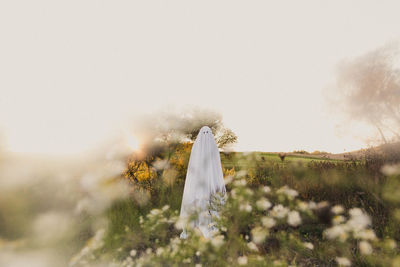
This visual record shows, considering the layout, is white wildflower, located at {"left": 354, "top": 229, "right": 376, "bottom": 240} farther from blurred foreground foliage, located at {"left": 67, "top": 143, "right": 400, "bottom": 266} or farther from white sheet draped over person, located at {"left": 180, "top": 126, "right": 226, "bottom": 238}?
white sheet draped over person, located at {"left": 180, "top": 126, "right": 226, "bottom": 238}

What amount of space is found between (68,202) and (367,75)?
49.0 ft

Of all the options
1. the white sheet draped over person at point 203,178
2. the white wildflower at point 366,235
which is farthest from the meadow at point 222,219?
the white sheet draped over person at point 203,178

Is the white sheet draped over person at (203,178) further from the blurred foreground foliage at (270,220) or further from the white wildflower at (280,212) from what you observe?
the white wildflower at (280,212)

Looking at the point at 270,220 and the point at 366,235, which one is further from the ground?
A: the point at 270,220

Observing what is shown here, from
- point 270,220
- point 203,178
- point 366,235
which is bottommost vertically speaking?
point 366,235

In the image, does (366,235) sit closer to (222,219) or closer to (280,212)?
(280,212)

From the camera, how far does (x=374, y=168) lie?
5.35 m

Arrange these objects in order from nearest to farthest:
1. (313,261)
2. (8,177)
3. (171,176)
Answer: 1. (8,177)
2. (313,261)
3. (171,176)

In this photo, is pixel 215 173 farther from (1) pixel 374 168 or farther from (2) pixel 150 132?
(1) pixel 374 168

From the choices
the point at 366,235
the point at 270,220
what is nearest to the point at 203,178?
the point at 270,220

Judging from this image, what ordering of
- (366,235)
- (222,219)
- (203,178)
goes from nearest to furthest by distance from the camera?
1. (366,235)
2. (222,219)
3. (203,178)

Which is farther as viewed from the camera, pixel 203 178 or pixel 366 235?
pixel 203 178

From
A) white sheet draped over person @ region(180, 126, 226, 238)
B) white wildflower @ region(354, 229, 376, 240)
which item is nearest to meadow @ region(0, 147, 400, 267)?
white wildflower @ region(354, 229, 376, 240)

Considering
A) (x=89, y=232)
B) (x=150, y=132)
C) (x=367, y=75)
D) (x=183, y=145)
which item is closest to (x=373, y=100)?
(x=367, y=75)
